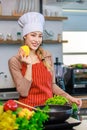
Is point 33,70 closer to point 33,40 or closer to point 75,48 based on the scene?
point 33,40

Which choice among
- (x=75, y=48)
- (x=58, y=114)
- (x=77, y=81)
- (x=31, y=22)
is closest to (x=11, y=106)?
(x=58, y=114)

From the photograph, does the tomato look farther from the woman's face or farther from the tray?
the woman's face

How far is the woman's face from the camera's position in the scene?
83.5 inches

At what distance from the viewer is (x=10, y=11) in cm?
360

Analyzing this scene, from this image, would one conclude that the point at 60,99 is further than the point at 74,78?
No

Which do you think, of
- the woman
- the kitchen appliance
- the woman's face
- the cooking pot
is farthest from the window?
the cooking pot

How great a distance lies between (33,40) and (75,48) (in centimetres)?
217

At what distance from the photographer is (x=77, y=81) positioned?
3.46 meters

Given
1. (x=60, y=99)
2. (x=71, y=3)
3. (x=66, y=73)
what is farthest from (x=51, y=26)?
(x=60, y=99)

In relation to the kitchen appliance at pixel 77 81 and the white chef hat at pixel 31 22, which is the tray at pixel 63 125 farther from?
the kitchen appliance at pixel 77 81

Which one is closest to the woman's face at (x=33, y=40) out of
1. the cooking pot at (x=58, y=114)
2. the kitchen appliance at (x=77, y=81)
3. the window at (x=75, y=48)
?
the cooking pot at (x=58, y=114)

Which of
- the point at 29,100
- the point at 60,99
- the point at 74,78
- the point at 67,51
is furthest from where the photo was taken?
the point at 67,51

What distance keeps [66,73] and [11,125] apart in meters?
2.51

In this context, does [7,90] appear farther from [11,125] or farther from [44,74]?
[11,125]
